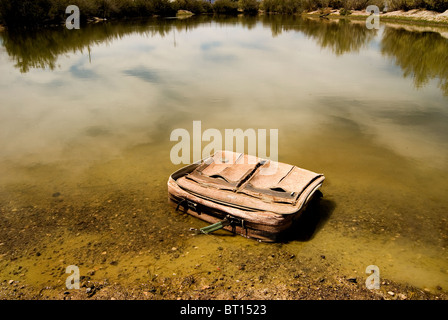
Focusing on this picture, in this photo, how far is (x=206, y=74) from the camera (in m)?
17.4

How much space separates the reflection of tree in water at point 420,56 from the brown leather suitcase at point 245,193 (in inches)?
474

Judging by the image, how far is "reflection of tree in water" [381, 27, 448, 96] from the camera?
16.3 m

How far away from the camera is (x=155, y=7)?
234 feet

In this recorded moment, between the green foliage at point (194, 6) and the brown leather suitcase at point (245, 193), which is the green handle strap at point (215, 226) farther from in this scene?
the green foliage at point (194, 6)

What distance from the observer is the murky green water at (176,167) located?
4992 millimetres

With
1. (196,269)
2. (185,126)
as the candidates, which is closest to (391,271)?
(196,269)

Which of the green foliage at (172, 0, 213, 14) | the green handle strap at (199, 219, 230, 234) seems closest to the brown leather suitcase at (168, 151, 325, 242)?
the green handle strap at (199, 219, 230, 234)

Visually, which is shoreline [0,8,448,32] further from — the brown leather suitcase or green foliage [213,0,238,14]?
the brown leather suitcase

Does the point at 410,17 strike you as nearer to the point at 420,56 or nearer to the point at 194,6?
the point at 420,56

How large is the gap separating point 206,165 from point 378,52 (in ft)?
76.5

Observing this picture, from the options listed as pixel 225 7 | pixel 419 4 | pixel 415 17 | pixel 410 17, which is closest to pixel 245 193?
pixel 415 17

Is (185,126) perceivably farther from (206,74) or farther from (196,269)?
(206,74)

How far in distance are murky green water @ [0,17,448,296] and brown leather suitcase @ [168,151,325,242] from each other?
32 cm
